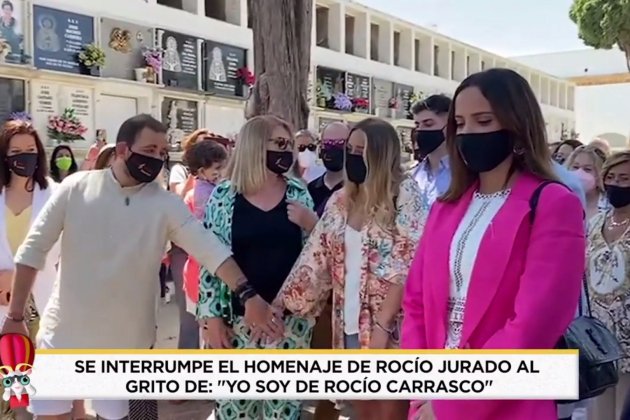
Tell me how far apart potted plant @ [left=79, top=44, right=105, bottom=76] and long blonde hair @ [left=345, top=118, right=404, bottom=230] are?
10882mm

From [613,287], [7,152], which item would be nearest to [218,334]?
[7,152]

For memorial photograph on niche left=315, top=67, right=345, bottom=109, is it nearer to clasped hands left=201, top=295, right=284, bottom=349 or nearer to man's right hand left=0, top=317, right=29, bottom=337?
clasped hands left=201, top=295, right=284, bottom=349

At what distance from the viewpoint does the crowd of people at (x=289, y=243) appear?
2119 millimetres

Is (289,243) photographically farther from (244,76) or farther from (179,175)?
(244,76)

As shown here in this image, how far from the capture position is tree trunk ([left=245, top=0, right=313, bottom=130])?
5898mm

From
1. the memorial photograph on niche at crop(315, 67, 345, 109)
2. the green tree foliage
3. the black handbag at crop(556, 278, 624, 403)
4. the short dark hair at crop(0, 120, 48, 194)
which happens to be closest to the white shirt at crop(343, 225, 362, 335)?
the black handbag at crop(556, 278, 624, 403)

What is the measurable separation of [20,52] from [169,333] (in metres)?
7.34

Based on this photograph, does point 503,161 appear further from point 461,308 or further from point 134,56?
point 134,56

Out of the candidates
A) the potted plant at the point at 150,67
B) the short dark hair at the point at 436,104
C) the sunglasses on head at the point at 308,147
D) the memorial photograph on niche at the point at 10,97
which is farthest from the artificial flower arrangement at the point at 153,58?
the short dark hair at the point at 436,104

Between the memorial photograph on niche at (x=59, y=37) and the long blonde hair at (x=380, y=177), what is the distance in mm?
10511

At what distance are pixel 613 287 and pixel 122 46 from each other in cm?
1229

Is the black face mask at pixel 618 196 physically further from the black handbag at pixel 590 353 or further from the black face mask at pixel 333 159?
the black face mask at pixel 333 159

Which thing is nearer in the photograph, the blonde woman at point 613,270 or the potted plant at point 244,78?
the blonde woman at point 613,270

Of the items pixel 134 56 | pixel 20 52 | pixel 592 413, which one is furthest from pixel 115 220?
pixel 134 56
